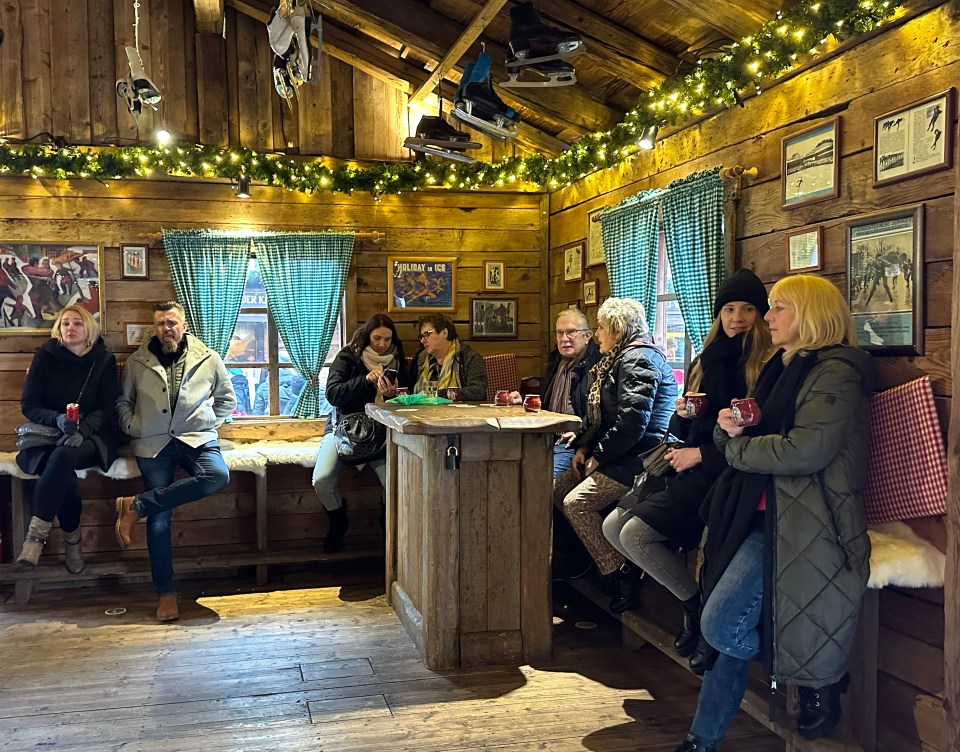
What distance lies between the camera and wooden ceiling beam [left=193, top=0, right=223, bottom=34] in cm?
494

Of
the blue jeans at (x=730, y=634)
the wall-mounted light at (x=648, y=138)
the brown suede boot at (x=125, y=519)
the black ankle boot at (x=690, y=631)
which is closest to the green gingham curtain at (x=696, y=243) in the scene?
the wall-mounted light at (x=648, y=138)

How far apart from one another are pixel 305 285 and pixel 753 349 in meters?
3.24

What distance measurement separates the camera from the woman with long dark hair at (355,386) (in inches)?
193

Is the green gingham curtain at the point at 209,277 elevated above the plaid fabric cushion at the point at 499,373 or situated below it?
above

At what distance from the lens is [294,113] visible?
5512 millimetres

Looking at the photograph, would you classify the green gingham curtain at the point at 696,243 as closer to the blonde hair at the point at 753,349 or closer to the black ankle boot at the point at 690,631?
the blonde hair at the point at 753,349

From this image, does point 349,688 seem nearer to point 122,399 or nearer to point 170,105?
point 122,399

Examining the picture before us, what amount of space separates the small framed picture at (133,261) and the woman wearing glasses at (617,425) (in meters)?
3.00

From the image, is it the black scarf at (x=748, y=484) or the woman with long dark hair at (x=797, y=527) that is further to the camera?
the black scarf at (x=748, y=484)

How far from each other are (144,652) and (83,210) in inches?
113

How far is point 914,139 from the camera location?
2723 mm

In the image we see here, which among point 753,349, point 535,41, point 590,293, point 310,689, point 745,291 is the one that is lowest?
point 310,689

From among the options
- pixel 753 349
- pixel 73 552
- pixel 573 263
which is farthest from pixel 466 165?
pixel 73 552

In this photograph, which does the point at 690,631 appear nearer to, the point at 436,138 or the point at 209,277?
the point at 436,138
